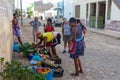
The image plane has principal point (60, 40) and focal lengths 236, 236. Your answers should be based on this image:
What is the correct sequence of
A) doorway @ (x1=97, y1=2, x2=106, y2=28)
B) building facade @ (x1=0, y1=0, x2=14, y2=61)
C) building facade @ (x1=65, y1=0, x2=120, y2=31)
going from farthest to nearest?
doorway @ (x1=97, y1=2, x2=106, y2=28)
building facade @ (x1=65, y1=0, x2=120, y2=31)
building facade @ (x1=0, y1=0, x2=14, y2=61)

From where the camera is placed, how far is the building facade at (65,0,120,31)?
72.3 ft

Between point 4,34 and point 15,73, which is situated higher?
point 4,34

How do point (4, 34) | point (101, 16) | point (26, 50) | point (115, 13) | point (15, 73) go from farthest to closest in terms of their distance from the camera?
point (101, 16) → point (115, 13) → point (26, 50) → point (4, 34) → point (15, 73)

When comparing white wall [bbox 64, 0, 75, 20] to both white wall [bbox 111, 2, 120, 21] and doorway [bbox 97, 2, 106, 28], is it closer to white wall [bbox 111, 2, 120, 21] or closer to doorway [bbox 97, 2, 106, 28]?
doorway [bbox 97, 2, 106, 28]

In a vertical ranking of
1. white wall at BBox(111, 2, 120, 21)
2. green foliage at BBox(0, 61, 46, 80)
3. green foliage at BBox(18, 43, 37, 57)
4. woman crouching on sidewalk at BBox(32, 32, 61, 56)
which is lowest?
green foliage at BBox(18, 43, 37, 57)

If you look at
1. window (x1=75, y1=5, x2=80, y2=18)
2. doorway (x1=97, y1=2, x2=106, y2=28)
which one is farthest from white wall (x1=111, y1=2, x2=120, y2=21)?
window (x1=75, y1=5, x2=80, y2=18)

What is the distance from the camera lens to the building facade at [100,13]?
867 inches

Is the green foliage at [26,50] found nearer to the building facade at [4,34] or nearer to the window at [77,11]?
the building facade at [4,34]

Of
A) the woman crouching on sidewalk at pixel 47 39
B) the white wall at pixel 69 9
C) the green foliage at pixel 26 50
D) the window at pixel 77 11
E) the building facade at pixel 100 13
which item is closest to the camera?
the woman crouching on sidewalk at pixel 47 39

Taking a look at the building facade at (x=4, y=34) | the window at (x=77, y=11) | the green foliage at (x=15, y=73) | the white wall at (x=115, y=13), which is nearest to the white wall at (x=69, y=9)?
the window at (x=77, y=11)

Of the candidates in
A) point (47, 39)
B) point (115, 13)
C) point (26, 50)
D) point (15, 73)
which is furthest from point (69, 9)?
point (15, 73)

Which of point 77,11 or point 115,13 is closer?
point 115,13

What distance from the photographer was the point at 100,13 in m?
28.4

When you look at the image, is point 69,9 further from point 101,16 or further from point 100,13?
point 101,16
